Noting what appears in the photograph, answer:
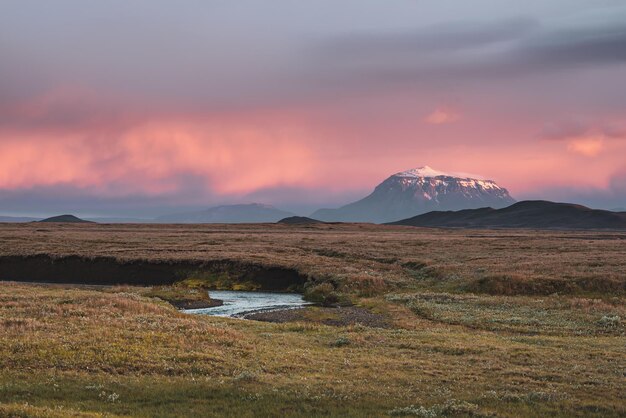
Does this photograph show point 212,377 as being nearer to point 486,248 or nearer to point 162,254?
point 162,254

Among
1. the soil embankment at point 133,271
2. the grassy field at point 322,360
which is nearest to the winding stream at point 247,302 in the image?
the soil embankment at point 133,271

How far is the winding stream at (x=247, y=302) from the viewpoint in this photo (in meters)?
51.8

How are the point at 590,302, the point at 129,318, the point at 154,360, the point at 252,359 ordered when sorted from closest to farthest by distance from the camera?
the point at 154,360, the point at 252,359, the point at 129,318, the point at 590,302

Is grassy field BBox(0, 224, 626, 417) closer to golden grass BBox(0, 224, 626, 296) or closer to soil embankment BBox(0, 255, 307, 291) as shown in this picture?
golden grass BBox(0, 224, 626, 296)

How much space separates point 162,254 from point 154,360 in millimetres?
62714

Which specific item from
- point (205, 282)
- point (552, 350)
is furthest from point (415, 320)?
point (205, 282)

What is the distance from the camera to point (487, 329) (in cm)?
4012

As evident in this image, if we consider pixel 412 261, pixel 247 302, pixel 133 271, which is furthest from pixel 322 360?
pixel 133 271

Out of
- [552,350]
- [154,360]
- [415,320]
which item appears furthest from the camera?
[415,320]

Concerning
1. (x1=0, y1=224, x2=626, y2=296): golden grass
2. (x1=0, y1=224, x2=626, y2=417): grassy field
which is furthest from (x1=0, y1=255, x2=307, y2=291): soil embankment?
(x1=0, y1=224, x2=626, y2=417): grassy field

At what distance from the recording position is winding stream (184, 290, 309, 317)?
51.8m

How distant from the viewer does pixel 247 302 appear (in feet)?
195

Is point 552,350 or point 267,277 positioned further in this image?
point 267,277

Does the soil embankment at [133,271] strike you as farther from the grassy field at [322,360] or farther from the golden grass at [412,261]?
the grassy field at [322,360]
